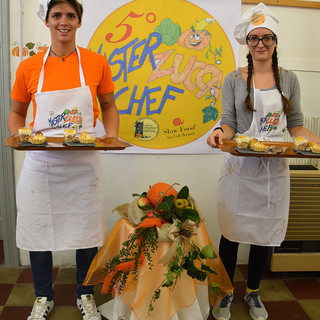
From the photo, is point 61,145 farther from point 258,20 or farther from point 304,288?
point 304,288

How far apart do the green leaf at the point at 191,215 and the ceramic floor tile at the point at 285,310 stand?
2.61ft

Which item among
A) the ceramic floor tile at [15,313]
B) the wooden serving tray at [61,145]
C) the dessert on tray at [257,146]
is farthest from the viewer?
the ceramic floor tile at [15,313]

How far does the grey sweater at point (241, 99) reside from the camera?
5.37 ft

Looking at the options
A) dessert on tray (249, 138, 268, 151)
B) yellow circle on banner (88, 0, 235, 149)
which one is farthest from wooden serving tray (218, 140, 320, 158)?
yellow circle on banner (88, 0, 235, 149)

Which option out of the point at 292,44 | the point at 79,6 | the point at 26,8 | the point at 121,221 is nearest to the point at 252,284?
the point at 121,221

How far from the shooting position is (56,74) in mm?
1527

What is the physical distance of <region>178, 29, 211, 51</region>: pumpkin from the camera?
2100mm

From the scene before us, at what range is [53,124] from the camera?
1.53 metres

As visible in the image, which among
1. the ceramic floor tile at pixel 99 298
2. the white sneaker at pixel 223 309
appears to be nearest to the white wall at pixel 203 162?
the ceramic floor tile at pixel 99 298

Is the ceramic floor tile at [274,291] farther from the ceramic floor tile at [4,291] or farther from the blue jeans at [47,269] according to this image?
the ceramic floor tile at [4,291]

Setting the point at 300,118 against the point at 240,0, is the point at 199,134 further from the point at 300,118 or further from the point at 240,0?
the point at 240,0

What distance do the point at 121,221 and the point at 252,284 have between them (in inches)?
33.1

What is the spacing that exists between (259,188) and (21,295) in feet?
5.01

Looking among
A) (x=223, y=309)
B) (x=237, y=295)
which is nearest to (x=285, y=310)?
(x=237, y=295)
